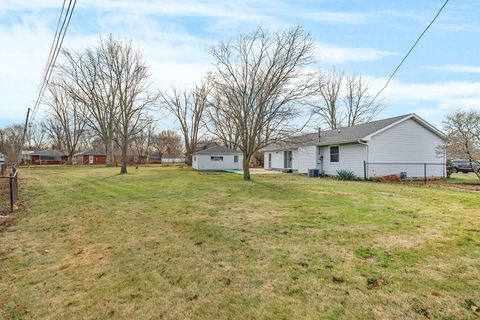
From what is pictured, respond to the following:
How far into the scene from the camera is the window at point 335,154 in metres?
21.1

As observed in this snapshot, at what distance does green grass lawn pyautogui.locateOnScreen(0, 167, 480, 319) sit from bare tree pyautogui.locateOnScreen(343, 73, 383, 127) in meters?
32.6

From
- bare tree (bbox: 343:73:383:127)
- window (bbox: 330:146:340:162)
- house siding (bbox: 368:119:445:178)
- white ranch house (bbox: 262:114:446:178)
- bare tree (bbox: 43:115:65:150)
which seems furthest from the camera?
bare tree (bbox: 43:115:65:150)

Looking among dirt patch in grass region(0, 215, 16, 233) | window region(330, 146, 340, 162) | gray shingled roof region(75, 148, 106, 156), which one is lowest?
dirt patch in grass region(0, 215, 16, 233)

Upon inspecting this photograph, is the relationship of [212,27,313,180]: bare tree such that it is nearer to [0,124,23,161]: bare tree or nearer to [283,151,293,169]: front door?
[283,151,293,169]: front door

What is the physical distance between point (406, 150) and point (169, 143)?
52576 mm

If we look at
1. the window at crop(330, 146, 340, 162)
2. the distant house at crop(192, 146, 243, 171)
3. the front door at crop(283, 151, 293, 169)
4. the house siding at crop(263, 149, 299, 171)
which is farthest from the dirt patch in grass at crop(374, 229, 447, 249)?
the distant house at crop(192, 146, 243, 171)

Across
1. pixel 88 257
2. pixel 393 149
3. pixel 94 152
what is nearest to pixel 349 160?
pixel 393 149

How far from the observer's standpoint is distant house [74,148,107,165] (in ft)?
205

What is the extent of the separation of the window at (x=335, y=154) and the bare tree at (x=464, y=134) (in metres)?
6.31

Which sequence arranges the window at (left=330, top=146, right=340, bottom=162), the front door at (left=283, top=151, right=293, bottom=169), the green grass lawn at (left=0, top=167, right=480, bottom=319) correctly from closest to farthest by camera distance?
the green grass lawn at (left=0, top=167, right=480, bottom=319) < the window at (left=330, top=146, right=340, bottom=162) < the front door at (left=283, top=151, right=293, bottom=169)

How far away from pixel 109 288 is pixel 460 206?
8.92 metres

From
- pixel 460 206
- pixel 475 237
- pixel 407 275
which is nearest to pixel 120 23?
pixel 407 275

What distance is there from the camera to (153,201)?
32.6 ft

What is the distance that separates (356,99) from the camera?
39.0m
